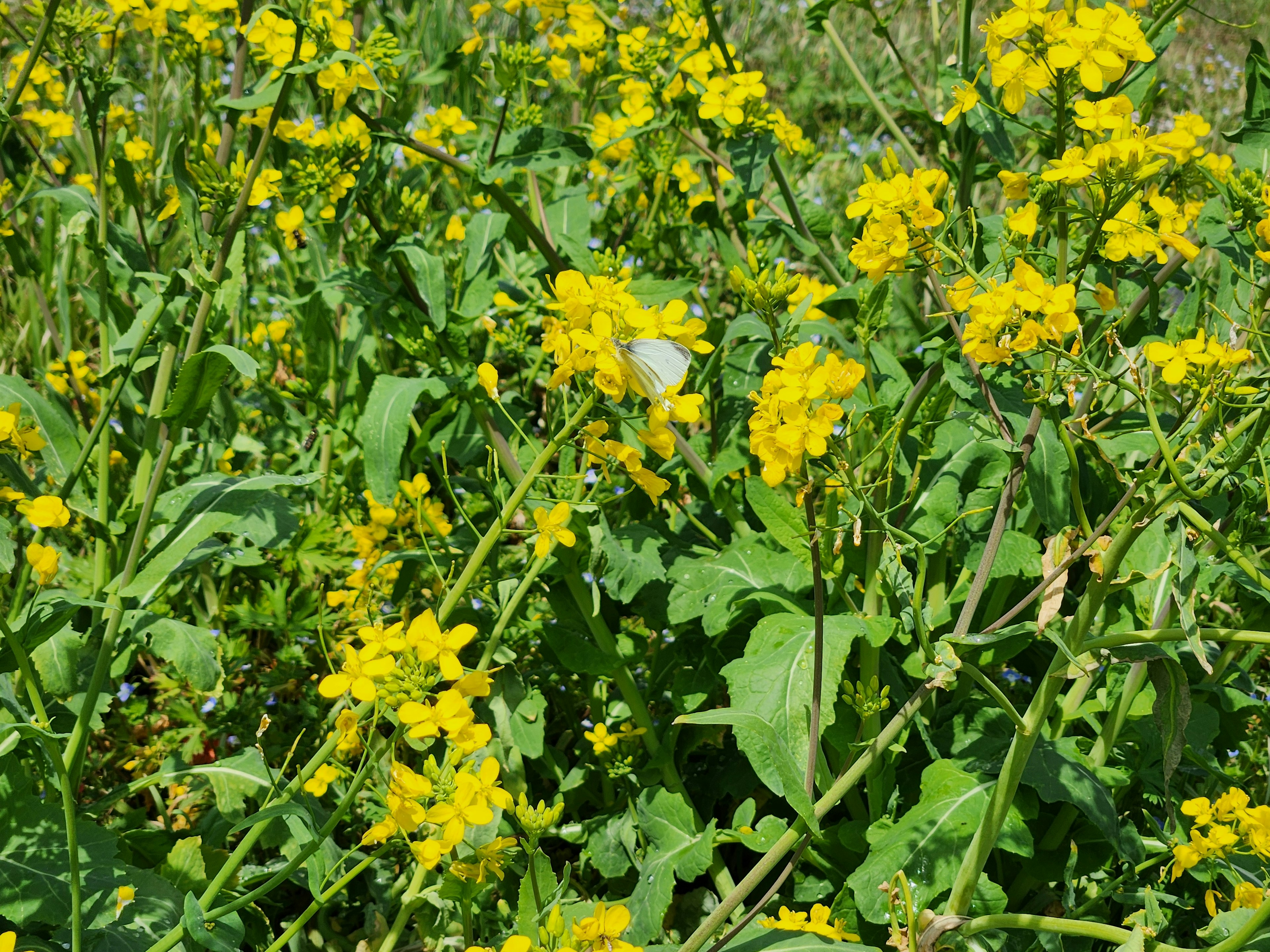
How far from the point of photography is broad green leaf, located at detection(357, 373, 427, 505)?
229 cm

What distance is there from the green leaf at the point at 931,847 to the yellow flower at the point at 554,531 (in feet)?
3.01

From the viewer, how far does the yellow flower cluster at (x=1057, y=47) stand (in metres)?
1.70

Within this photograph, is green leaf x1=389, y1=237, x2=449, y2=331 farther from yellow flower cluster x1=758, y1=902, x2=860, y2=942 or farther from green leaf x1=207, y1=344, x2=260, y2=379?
yellow flower cluster x1=758, y1=902, x2=860, y2=942

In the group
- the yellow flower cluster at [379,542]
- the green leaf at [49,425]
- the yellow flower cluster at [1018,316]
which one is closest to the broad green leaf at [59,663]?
the green leaf at [49,425]

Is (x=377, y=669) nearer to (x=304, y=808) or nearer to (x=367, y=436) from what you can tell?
(x=304, y=808)

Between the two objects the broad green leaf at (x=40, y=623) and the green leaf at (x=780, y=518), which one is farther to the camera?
the green leaf at (x=780, y=518)

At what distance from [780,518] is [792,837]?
68cm

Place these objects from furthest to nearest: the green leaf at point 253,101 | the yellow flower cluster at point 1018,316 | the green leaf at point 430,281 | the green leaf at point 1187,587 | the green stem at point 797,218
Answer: the green stem at point 797,218
the green leaf at point 430,281
the green leaf at point 253,101
the yellow flower cluster at point 1018,316
the green leaf at point 1187,587

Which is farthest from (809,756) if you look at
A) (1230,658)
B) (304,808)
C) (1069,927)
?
(1230,658)

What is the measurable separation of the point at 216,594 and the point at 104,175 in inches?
47.3

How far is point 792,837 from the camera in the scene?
5.47 ft

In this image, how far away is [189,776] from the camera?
2.15m

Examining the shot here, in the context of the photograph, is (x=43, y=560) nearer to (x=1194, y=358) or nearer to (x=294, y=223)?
(x=294, y=223)

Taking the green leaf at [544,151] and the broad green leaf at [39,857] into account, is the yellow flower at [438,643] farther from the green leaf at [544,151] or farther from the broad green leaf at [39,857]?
the green leaf at [544,151]
